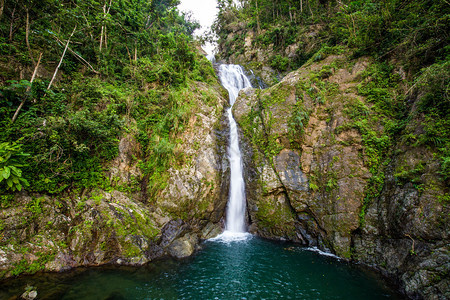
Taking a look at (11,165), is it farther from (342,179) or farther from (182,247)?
(342,179)

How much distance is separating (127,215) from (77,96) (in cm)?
585

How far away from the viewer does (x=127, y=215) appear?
270 inches

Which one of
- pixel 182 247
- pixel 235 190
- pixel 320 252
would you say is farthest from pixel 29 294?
pixel 320 252

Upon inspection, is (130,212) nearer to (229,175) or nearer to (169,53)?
(229,175)

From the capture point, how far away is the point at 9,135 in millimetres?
5699

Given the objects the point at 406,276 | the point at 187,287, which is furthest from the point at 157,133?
the point at 406,276

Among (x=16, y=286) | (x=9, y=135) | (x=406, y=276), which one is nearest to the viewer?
(x=16, y=286)

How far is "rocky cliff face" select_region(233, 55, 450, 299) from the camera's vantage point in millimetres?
5137

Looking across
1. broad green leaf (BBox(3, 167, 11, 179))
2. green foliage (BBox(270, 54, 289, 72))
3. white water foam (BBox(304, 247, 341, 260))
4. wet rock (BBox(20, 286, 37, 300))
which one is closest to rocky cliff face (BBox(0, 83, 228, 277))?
wet rock (BBox(20, 286, 37, 300))

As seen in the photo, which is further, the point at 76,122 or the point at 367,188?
the point at 367,188

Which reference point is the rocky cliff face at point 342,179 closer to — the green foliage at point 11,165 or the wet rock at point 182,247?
the wet rock at point 182,247

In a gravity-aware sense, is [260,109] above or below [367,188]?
above

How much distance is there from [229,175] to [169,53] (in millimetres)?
9999

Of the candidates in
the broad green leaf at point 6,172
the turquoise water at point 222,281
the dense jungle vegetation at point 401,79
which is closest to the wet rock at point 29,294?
the turquoise water at point 222,281
